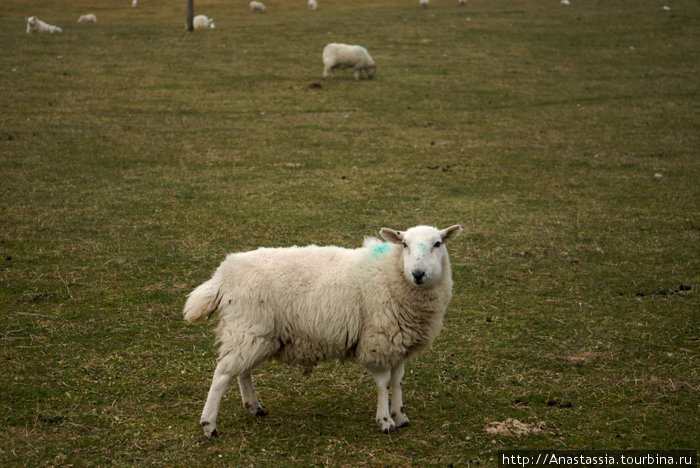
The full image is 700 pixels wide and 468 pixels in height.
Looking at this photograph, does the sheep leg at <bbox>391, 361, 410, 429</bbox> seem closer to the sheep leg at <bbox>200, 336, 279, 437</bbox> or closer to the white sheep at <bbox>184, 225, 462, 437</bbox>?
the white sheep at <bbox>184, 225, 462, 437</bbox>

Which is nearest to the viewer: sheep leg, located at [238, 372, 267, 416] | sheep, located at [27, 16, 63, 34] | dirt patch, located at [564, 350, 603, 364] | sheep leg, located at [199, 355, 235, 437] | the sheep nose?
sheep leg, located at [199, 355, 235, 437]

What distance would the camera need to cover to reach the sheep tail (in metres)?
5.50

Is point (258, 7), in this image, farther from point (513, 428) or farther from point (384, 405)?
point (513, 428)

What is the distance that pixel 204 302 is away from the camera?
5.51 meters

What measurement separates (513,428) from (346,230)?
5384 mm

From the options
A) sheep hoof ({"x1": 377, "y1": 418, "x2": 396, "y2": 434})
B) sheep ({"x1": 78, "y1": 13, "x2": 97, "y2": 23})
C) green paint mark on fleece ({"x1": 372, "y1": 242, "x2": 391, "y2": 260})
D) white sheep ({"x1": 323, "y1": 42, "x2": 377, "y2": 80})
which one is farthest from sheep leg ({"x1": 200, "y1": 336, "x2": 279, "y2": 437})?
sheep ({"x1": 78, "y1": 13, "x2": 97, "y2": 23})

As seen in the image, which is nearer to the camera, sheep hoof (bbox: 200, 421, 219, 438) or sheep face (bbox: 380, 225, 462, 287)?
sheep hoof (bbox: 200, 421, 219, 438)

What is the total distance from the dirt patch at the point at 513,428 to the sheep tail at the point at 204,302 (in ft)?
7.79

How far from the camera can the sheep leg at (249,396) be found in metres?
5.61

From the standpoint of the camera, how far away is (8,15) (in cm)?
3850

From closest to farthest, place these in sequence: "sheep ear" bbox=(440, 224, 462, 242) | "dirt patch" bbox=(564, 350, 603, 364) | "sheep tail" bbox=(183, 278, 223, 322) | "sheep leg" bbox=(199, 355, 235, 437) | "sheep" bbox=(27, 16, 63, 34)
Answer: "sheep leg" bbox=(199, 355, 235, 437) → "sheep tail" bbox=(183, 278, 223, 322) → "sheep ear" bbox=(440, 224, 462, 242) → "dirt patch" bbox=(564, 350, 603, 364) → "sheep" bbox=(27, 16, 63, 34)

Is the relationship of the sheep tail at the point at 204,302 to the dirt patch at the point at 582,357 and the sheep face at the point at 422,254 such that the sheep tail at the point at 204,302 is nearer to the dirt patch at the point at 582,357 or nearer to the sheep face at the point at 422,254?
the sheep face at the point at 422,254

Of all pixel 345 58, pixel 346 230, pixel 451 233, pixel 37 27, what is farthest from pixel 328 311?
pixel 37 27

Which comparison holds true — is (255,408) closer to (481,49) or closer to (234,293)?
(234,293)
